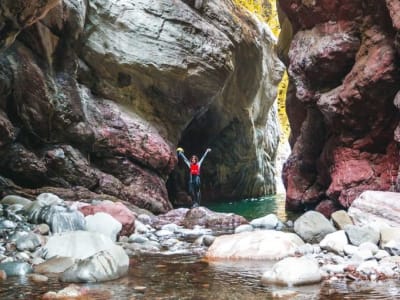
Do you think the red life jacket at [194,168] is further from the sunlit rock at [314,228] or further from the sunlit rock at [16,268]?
the sunlit rock at [16,268]

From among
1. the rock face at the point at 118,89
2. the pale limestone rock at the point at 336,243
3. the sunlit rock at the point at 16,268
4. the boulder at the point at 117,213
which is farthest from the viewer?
the rock face at the point at 118,89

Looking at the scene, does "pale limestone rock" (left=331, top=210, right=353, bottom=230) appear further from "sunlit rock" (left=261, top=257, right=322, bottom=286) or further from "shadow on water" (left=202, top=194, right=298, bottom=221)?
"shadow on water" (left=202, top=194, right=298, bottom=221)

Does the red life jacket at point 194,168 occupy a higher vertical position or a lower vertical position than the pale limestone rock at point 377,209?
higher

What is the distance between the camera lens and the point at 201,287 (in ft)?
19.4

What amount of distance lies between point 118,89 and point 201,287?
43.6ft

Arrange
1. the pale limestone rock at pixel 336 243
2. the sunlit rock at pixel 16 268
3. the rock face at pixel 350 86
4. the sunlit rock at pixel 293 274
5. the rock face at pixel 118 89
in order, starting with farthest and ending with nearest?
the rock face at pixel 350 86 → the rock face at pixel 118 89 → the pale limestone rock at pixel 336 243 → the sunlit rock at pixel 16 268 → the sunlit rock at pixel 293 274

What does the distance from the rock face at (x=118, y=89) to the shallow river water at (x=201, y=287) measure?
5273mm

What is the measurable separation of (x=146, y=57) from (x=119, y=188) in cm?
529

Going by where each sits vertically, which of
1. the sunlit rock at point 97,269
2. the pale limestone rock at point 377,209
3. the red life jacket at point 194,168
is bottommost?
the sunlit rock at point 97,269

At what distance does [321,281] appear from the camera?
6023mm

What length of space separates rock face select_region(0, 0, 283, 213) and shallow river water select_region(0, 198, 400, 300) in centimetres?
527

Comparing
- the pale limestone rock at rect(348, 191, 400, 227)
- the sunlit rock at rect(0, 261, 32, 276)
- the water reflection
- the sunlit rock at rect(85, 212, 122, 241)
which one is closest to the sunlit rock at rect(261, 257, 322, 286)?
the water reflection

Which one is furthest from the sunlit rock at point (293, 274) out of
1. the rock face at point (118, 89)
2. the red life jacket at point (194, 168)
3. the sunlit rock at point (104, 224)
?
the red life jacket at point (194, 168)

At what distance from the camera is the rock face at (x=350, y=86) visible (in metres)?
14.0
